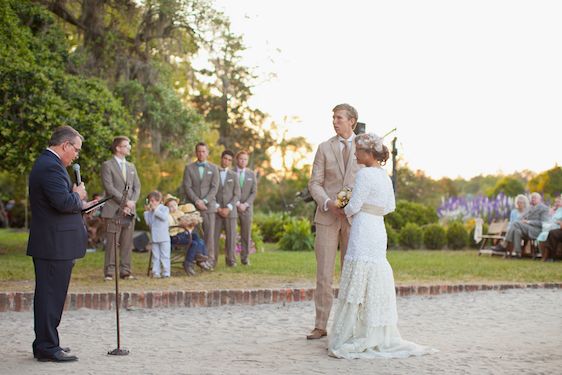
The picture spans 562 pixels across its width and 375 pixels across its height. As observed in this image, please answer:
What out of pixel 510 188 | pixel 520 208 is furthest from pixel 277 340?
pixel 510 188

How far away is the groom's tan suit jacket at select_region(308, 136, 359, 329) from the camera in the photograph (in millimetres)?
7645

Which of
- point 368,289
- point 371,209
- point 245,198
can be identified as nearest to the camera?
point 368,289

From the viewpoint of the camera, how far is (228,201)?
14.5m

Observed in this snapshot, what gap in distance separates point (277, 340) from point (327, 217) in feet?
3.97

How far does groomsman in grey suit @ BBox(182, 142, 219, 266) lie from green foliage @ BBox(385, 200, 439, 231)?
37.0 ft

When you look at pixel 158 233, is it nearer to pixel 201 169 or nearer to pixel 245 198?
pixel 201 169

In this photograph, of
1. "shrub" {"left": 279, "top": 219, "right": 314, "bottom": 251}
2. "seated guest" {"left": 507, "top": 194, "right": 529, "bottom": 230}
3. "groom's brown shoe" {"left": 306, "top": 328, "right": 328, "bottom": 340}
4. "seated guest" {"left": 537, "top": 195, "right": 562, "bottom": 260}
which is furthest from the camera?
"shrub" {"left": 279, "top": 219, "right": 314, "bottom": 251}

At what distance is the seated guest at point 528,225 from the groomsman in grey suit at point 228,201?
7.32 meters

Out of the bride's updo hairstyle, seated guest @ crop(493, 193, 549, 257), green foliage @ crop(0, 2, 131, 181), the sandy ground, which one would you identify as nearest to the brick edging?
the sandy ground

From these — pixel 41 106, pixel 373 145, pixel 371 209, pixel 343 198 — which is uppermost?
pixel 41 106

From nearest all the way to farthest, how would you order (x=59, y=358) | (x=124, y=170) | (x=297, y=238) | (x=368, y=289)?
(x=59, y=358)
(x=368, y=289)
(x=124, y=170)
(x=297, y=238)

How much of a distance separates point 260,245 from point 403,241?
4.35 meters

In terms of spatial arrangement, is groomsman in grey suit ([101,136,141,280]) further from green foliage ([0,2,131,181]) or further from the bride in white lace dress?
the bride in white lace dress

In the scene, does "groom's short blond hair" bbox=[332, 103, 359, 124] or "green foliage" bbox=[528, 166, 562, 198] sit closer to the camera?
"groom's short blond hair" bbox=[332, 103, 359, 124]
